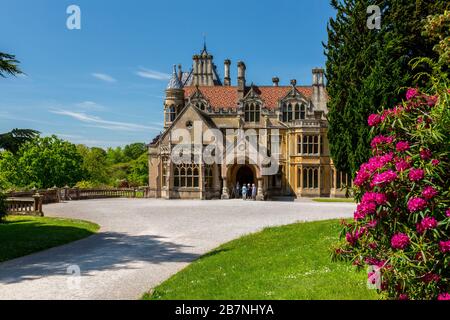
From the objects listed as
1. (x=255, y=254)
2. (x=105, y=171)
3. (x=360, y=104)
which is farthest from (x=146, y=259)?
(x=105, y=171)

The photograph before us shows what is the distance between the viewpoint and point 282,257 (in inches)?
458

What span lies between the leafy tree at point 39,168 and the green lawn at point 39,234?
36.7 meters

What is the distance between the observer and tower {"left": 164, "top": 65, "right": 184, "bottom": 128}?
4253cm

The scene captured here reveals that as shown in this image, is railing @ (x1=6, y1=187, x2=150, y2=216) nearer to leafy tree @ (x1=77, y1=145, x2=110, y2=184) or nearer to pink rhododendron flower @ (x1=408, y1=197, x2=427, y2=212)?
pink rhododendron flower @ (x1=408, y1=197, x2=427, y2=212)

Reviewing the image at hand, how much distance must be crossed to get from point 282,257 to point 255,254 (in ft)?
3.46

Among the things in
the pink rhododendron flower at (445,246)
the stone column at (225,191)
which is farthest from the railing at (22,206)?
the pink rhododendron flower at (445,246)

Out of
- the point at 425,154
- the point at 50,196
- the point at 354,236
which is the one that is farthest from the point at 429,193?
the point at 50,196

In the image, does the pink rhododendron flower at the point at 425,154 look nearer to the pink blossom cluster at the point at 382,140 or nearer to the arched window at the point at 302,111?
the pink blossom cluster at the point at 382,140

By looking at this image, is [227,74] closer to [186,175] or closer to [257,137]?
[257,137]

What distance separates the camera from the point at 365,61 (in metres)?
17.0

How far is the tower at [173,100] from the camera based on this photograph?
42.5 m

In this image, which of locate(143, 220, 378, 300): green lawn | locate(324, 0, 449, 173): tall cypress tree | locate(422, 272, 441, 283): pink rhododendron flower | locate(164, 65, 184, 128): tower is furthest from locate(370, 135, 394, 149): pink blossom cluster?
locate(164, 65, 184, 128): tower

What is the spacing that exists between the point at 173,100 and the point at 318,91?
1504 cm
